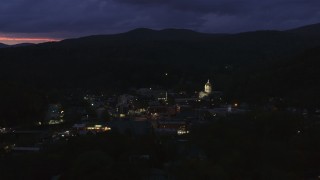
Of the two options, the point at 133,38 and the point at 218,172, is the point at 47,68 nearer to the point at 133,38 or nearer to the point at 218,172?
the point at 133,38

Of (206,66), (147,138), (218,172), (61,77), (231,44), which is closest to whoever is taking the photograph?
(218,172)

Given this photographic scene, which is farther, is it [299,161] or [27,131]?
[27,131]

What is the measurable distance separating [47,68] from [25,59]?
6708 mm

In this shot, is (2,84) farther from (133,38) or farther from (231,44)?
(133,38)

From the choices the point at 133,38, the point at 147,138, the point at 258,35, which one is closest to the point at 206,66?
the point at 258,35

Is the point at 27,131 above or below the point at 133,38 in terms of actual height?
below

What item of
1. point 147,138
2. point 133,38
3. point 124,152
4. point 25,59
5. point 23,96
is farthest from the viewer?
point 133,38

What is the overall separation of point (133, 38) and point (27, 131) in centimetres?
7240

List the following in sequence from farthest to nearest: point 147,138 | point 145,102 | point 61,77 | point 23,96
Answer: point 61,77 < point 145,102 < point 23,96 < point 147,138

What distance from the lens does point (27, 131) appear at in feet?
95.1

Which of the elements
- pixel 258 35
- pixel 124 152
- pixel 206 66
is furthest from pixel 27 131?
pixel 258 35

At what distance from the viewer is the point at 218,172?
13383 mm

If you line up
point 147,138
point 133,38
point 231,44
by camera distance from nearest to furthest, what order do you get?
point 147,138 → point 231,44 → point 133,38

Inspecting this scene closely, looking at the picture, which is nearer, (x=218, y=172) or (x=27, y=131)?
(x=218, y=172)
